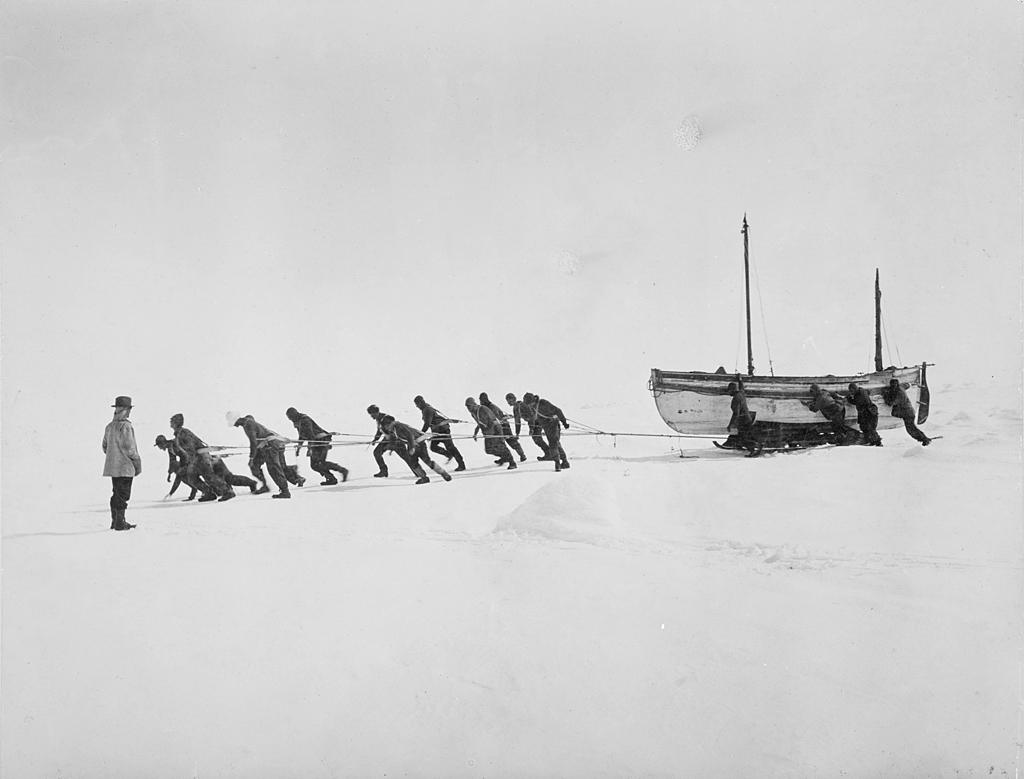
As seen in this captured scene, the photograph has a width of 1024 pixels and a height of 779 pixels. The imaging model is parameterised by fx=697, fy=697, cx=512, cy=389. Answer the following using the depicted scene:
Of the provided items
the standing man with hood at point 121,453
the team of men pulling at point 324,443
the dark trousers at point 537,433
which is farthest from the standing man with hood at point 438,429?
the standing man with hood at point 121,453

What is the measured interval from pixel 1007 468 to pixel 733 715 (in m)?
2.58

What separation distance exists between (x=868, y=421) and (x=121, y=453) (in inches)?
267

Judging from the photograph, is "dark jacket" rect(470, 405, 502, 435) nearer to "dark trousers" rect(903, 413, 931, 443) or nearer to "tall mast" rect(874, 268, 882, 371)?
"tall mast" rect(874, 268, 882, 371)

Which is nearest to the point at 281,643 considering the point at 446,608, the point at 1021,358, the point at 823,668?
the point at 446,608

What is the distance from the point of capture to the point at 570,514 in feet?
15.9

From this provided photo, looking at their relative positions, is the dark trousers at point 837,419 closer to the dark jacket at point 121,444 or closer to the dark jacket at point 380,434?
the dark jacket at point 380,434

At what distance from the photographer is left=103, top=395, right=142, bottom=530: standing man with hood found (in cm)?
552

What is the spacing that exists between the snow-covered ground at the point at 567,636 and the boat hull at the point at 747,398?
2027 millimetres

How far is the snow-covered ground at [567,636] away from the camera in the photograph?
3914 mm

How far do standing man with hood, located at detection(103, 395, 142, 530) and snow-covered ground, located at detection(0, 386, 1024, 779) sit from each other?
1.76 feet

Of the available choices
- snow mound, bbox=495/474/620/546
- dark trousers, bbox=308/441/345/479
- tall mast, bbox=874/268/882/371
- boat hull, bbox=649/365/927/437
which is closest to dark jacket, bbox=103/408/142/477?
dark trousers, bbox=308/441/345/479

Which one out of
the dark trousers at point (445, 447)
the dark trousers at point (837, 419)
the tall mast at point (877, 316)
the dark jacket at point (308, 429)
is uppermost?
the tall mast at point (877, 316)

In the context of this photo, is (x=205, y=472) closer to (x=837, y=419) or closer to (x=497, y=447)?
(x=497, y=447)

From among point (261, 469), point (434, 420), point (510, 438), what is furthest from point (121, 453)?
point (510, 438)
